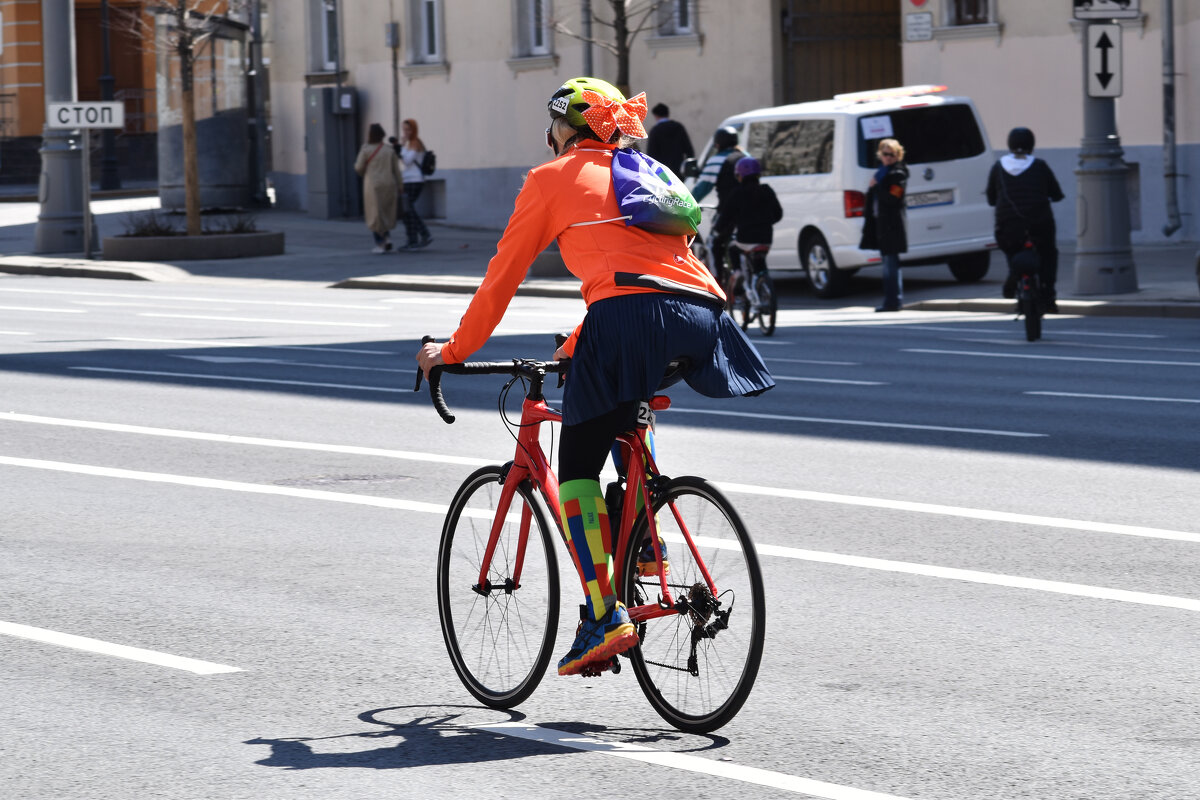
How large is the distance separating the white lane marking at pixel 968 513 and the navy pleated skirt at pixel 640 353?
3.55 metres

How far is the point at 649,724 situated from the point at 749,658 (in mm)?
467

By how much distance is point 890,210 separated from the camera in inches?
821

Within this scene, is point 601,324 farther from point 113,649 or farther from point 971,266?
point 971,266

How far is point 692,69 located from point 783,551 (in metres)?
24.7

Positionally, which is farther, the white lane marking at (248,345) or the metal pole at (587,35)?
the metal pole at (587,35)

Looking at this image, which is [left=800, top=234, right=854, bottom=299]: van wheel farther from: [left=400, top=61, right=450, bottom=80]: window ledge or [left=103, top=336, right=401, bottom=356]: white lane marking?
[left=400, top=61, right=450, bottom=80]: window ledge

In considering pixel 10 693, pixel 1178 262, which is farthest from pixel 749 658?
pixel 1178 262

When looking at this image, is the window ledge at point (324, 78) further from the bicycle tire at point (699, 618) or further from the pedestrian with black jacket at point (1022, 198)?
the bicycle tire at point (699, 618)

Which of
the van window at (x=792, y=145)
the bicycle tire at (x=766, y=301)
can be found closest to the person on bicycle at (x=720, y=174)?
the bicycle tire at (x=766, y=301)

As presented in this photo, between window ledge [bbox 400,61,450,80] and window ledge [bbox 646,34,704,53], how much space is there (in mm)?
5230

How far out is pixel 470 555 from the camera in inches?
240

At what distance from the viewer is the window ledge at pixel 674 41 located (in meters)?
32.0

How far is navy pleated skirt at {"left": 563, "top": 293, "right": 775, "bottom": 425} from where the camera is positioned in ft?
17.7

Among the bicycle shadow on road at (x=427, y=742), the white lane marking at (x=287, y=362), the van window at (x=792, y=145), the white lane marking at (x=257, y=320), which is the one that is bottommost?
the bicycle shadow on road at (x=427, y=742)
